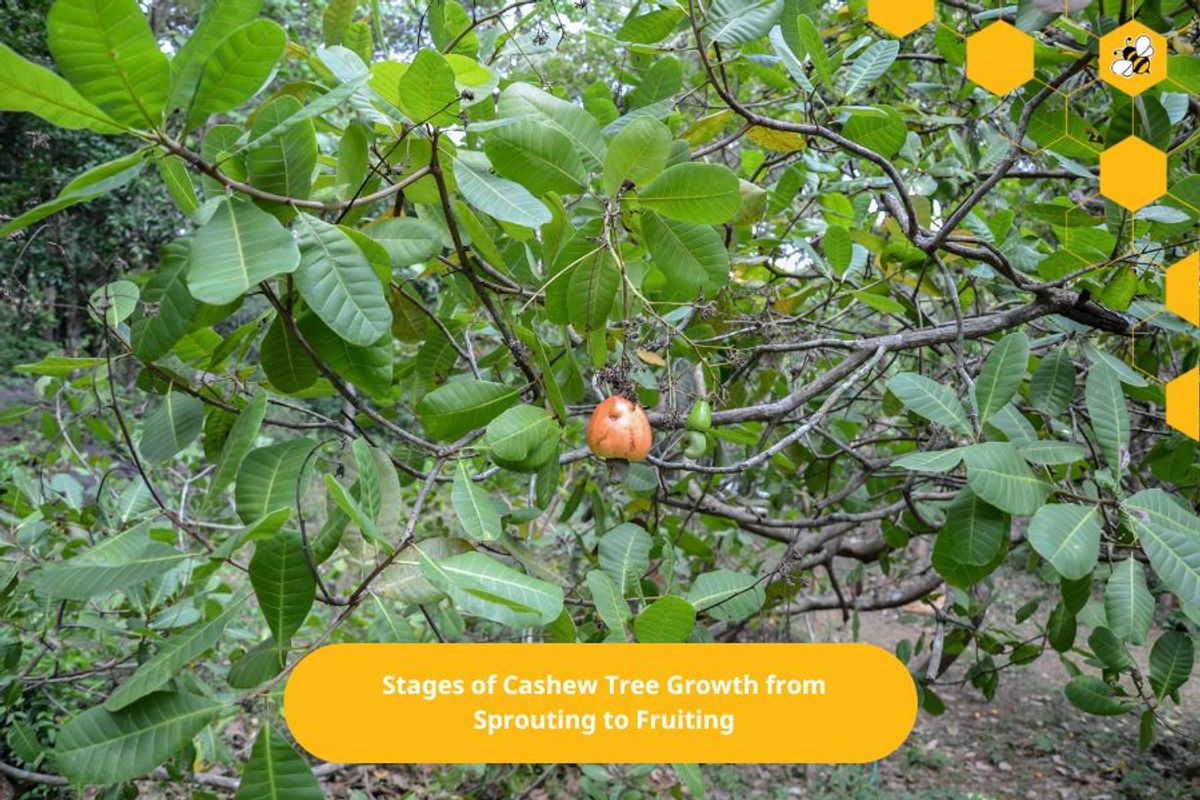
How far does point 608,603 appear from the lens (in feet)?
3.28

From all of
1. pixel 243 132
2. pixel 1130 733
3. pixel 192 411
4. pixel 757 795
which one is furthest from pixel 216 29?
pixel 1130 733

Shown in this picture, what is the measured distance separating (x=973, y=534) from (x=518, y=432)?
0.59 meters

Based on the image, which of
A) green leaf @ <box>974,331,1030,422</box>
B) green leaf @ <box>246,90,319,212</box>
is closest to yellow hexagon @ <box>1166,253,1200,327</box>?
green leaf @ <box>974,331,1030,422</box>

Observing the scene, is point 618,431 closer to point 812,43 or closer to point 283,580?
point 283,580

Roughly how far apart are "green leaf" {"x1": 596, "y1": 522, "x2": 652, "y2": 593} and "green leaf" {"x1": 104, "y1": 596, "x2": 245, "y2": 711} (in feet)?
1.63

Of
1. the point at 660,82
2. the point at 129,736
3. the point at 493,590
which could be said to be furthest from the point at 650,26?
the point at 129,736

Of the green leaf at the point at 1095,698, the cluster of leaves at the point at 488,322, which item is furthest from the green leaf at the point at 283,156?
the green leaf at the point at 1095,698

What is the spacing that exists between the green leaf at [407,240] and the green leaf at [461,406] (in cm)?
16

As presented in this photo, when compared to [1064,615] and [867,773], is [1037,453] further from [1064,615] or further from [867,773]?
[867,773]

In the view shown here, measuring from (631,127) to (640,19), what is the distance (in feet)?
1.57

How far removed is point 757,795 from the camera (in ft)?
10.9

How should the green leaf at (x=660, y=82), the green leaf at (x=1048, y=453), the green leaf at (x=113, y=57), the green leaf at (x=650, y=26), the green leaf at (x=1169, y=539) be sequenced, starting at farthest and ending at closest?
the green leaf at (x=660, y=82) < the green leaf at (x=650, y=26) < the green leaf at (x=1048, y=453) < the green leaf at (x=1169, y=539) < the green leaf at (x=113, y=57)

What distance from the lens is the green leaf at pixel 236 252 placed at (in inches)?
24.7

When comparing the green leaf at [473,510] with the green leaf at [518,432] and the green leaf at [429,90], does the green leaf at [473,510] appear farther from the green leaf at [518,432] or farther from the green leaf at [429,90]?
the green leaf at [429,90]
